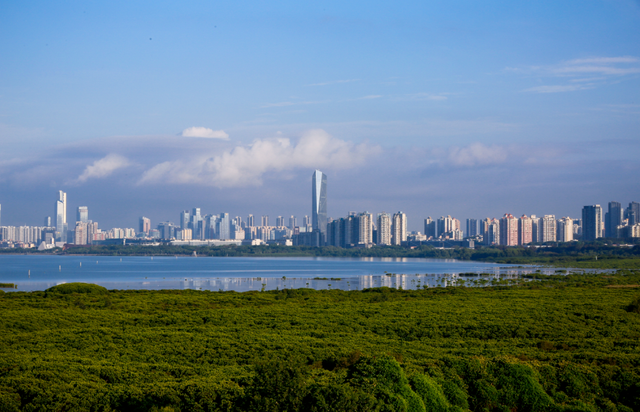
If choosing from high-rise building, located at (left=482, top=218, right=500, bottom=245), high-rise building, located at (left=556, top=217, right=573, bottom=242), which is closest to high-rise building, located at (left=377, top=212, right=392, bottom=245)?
high-rise building, located at (left=482, top=218, right=500, bottom=245)

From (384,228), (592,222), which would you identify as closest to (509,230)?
(592,222)

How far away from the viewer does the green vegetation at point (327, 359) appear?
1004 cm

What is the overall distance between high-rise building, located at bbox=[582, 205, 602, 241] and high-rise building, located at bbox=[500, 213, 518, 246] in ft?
69.7

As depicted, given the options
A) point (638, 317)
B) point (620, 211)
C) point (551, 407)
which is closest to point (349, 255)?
point (620, 211)

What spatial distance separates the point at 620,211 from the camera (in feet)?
601

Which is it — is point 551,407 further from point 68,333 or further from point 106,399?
point 68,333

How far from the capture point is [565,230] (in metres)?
184

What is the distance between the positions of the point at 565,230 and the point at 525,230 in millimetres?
13652

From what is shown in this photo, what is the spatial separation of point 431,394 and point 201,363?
6.24 m

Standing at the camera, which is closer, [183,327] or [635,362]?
[635,362]

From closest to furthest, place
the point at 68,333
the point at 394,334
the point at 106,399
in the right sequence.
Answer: the point at 106,399 < the point at 68,333 < the point at 394,334

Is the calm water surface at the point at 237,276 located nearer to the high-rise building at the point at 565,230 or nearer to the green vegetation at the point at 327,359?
the green vegetation at the point at 327,359

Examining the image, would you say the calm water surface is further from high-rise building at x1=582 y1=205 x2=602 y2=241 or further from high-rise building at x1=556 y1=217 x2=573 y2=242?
high-rise building at x1=556 y1=217 x2=573 y2=242

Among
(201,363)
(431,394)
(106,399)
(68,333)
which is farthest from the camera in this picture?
(68,333)
